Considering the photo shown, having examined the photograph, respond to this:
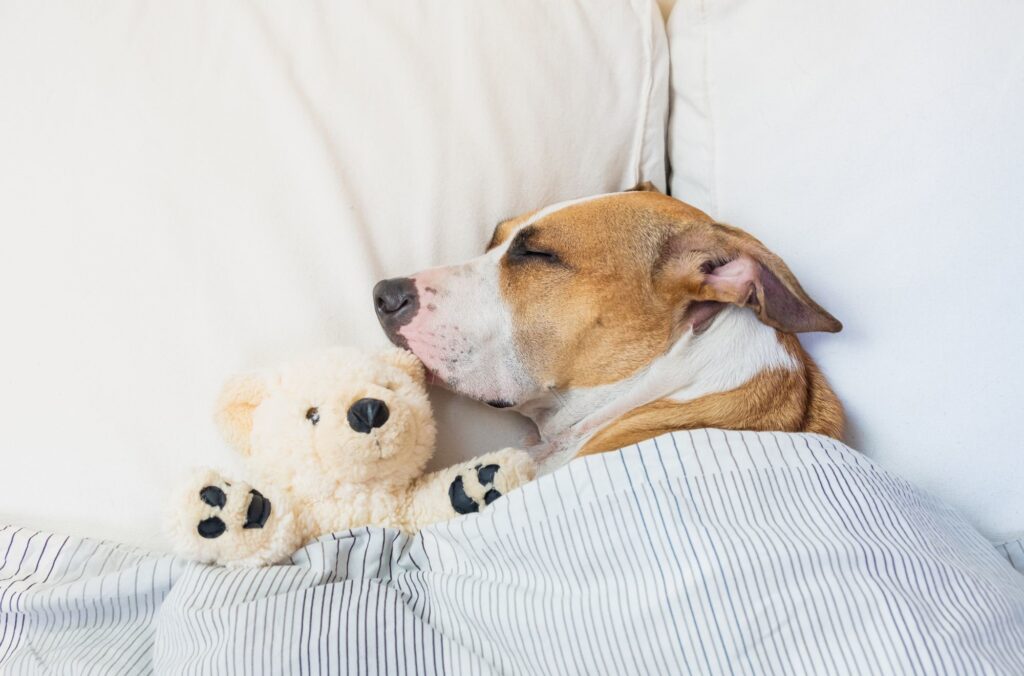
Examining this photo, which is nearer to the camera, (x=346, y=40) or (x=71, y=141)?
(x=71, y=141)

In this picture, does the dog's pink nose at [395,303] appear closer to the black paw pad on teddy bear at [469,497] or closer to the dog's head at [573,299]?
the dog's head at [573,299]

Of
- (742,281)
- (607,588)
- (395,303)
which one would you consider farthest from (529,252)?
(607,588)

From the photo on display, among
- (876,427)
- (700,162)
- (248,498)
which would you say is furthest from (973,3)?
(248,498)

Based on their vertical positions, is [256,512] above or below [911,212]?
below

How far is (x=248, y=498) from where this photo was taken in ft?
3.57

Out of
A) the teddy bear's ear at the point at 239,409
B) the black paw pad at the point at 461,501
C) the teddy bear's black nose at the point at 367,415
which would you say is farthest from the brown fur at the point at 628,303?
the teddy bear's ear at the point at 239,409

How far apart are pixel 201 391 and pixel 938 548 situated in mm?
1084

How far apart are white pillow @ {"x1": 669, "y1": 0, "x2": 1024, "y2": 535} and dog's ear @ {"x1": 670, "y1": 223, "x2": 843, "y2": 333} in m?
0.13

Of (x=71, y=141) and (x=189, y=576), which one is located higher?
(x=71, y=141)

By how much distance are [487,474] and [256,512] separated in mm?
333

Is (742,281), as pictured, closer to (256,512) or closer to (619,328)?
(619,328)

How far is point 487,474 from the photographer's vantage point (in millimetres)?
1211

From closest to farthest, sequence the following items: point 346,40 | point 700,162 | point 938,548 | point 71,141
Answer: point 938,548
point 71,141
point 346,40
point 700,162

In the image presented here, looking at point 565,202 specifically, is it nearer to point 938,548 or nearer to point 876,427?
point 876,427
